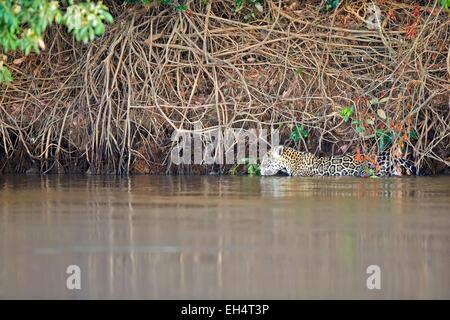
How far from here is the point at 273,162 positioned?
12.9 metres

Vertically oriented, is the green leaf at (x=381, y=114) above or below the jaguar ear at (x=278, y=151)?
above

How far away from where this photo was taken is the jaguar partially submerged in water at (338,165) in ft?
41.5

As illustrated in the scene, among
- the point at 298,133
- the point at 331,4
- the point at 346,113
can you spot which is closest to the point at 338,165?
the point at 346,113

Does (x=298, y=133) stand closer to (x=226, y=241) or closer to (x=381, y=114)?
(x=381, y=114)

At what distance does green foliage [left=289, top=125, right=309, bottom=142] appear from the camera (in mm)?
13195

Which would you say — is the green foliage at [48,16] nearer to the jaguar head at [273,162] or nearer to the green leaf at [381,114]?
the jaguar head at [273,162]

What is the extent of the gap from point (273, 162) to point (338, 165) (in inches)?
31.2

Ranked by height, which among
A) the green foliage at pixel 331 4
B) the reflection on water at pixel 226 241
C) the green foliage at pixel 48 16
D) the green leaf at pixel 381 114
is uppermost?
the green foliage at pixel 331 4

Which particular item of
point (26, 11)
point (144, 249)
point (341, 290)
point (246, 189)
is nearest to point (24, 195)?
point (246, 189)

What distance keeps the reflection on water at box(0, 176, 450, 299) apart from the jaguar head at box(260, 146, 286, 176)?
1.87m

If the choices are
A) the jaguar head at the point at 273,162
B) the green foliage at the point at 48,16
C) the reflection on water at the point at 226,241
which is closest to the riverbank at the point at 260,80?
the jaguar head at the point at 273,162

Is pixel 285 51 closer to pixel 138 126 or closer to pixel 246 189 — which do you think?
pixel 138 126

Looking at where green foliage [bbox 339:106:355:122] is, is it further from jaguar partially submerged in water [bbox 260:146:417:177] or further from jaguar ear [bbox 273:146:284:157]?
jaguar ear [bbox 273:146:284:157]

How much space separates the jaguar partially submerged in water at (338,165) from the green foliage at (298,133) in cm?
41
